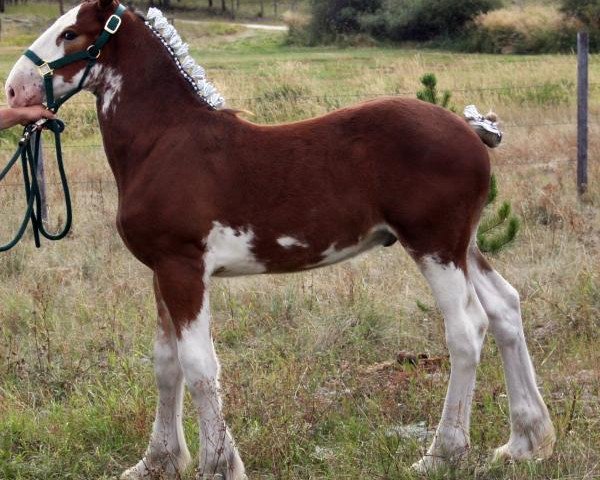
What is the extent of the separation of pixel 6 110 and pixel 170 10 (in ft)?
199

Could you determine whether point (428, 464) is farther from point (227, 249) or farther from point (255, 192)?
point (255, 192)

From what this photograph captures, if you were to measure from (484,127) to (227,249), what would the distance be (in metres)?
1.34

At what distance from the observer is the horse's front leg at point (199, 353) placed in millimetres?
4375

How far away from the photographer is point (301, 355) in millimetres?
6133

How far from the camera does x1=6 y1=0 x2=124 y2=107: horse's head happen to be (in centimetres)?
450

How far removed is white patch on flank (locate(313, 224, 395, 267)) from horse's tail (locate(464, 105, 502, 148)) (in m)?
0.66

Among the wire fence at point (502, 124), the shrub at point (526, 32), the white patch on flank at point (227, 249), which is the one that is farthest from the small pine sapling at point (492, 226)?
the shrub at point (526, 32)

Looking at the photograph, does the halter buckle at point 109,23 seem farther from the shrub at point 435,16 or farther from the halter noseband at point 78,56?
the shrub at point 435,16

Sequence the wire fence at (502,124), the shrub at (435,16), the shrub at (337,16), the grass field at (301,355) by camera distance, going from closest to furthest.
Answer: the grass field at (301,355) < the wire fence at (502,124) < the shrub at (435,16) < the shrub at (337,16)

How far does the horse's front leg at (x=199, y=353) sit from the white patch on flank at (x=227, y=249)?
0.25ft

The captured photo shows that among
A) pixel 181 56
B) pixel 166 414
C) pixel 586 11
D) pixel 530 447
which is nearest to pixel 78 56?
pixel 181 56

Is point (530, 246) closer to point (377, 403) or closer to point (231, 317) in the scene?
point (231, 317)

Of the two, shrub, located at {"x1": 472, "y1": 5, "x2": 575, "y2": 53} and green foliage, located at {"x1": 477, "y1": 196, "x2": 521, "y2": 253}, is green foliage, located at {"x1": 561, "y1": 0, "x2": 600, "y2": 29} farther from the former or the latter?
green foliage, located at {"x1": 477, "y1": 196, "x2": 521, "y2": 253}

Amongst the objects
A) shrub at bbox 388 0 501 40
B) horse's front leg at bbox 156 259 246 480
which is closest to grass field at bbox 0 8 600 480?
horse's front leg at bbox 156 259 246 480
